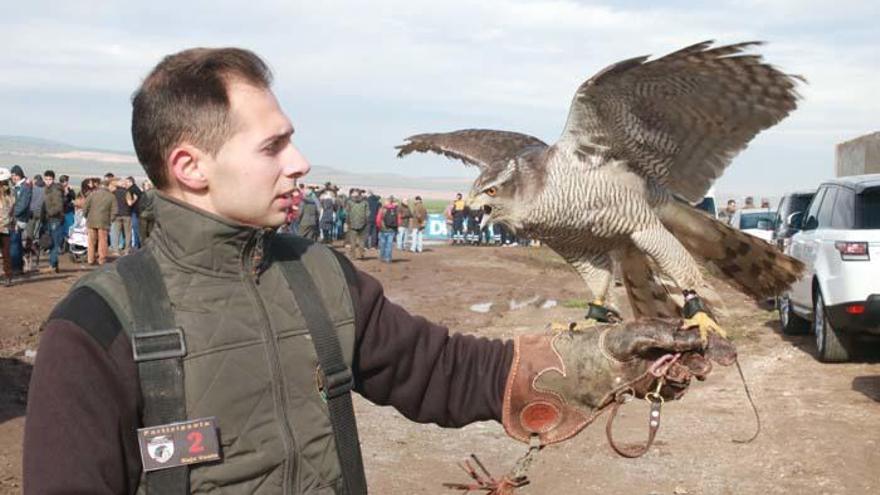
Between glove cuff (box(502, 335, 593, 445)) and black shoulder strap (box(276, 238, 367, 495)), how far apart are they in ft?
2.01

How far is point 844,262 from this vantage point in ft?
29.9

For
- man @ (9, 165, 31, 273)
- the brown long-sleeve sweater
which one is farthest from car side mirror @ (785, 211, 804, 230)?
man @ (9, 165, 31, 273)

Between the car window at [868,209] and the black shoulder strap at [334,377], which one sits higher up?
the car window at [868,209]

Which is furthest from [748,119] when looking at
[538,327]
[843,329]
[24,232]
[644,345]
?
[24,232]

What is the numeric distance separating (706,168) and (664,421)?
3.03 meters

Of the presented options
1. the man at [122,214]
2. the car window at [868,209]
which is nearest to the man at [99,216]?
the man at [122,214]

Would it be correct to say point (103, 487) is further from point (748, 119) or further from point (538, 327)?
point (538, 327)

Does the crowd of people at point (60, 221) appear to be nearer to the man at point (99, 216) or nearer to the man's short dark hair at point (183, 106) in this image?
the man at point (99, 216)

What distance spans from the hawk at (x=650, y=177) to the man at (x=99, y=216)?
14.8 metres

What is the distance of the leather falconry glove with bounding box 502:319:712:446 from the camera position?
9.20 feet

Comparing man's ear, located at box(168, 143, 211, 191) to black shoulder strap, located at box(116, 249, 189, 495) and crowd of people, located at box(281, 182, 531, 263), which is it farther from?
crowd of people, located at box(281, 182, 531, 263)

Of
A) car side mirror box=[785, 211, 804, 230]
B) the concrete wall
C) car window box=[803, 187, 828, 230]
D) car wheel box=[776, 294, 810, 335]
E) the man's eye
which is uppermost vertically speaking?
the concrete wall

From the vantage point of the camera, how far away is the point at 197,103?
2193 millimetres

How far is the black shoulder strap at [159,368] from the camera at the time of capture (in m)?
2.04
